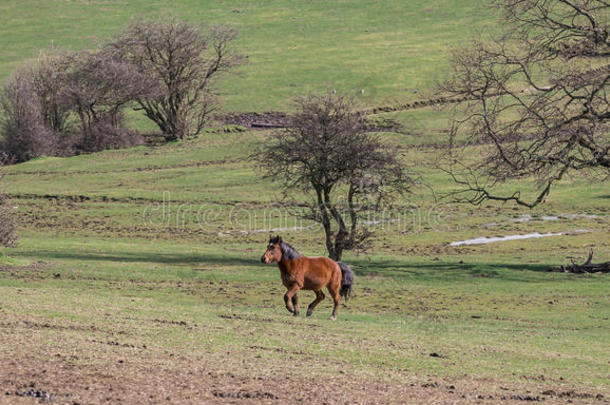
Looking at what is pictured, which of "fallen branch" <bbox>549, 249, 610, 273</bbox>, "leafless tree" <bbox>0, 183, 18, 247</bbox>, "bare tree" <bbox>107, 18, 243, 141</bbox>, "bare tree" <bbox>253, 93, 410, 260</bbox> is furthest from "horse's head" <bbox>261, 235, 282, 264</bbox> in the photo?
"bare tree" <bbox>107, 18, 243, 141</bbox>

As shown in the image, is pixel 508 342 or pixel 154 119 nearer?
pixel 508 342

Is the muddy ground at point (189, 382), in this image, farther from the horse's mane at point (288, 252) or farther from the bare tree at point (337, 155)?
the bare tree at point (337, 155)

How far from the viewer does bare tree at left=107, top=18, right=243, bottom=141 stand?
7412cm

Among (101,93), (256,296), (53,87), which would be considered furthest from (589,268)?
(53,87)

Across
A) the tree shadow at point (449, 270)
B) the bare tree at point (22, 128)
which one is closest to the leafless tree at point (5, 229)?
the tree shadow at point (449, 270)

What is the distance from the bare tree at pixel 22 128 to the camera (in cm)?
6900

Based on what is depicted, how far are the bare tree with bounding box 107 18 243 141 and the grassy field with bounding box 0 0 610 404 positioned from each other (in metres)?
4.23

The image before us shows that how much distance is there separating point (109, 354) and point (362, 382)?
398 centimetres

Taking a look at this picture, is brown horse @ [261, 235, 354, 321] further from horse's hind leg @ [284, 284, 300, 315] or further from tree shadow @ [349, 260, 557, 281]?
tree shadow @ [349, 260, 557, 281]

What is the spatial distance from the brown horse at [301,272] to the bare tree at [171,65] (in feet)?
180

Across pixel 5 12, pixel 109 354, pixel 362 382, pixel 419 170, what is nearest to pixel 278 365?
pixel 362 382

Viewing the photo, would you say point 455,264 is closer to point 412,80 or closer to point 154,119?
point 154,119

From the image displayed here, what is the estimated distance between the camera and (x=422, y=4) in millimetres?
119688

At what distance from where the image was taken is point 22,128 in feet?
227
